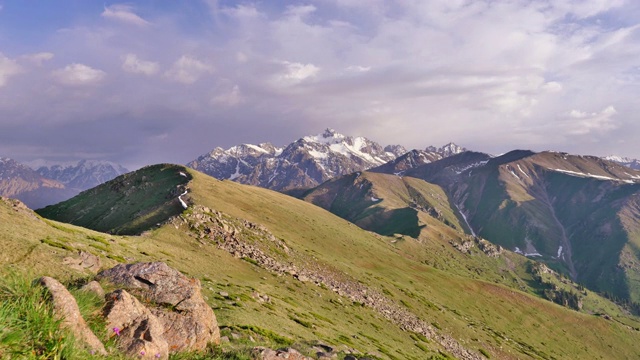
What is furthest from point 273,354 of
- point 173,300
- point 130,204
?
point 130,204

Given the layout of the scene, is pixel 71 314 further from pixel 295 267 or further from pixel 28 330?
pixel 295 267

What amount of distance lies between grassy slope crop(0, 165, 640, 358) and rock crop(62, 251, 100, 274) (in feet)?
2.87

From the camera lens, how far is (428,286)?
14362cm

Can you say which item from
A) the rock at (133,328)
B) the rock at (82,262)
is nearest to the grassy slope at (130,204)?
the rock at (82,262)

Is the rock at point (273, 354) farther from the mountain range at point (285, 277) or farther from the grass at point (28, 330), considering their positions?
the grass at point (28, 330)

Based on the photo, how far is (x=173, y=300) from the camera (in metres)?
19.2

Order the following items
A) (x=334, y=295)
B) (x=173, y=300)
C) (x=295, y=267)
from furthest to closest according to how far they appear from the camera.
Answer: (x=295, y=267) < (x=334, y=295) < (x=173, y=300)

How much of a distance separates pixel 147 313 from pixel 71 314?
216 inches

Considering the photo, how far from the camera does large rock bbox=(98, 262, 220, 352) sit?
17.3m

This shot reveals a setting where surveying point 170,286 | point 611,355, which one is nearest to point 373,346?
point 170,286

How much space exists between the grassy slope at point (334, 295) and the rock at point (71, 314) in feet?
56.7

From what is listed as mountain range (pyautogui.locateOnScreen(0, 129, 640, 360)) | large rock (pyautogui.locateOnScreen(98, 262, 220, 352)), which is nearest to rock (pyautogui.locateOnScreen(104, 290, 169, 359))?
large rock (pyautogui.locateOnScreen(98, 262, 220, 352))

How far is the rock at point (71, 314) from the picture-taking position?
32.2 feet

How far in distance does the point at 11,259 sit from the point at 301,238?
341 ft
